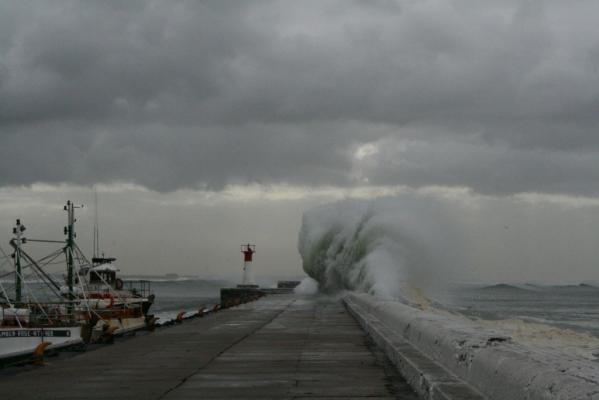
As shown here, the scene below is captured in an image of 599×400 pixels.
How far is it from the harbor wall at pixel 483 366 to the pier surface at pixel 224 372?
581 mm

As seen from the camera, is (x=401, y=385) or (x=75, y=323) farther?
(x=75, y=323)

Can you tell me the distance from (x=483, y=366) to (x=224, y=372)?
670cm

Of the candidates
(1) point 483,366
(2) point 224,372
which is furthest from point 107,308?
(1) point 483,366

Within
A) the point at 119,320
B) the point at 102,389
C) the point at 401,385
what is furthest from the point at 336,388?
the point at 119,320

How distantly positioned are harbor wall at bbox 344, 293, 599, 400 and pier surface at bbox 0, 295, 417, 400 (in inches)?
22.9

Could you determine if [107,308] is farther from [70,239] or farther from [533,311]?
[533,311]

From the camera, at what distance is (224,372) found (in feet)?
42.4

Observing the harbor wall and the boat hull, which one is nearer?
the harbor wall

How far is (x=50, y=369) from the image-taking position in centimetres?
1447

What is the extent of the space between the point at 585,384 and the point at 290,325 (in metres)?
21.3

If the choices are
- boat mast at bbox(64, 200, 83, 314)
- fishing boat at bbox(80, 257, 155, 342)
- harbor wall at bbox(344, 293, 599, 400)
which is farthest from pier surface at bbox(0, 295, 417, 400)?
boat mast at bbox(64, 200, 83, 314)

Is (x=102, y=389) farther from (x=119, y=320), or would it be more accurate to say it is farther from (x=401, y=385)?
(x=119, y=320)

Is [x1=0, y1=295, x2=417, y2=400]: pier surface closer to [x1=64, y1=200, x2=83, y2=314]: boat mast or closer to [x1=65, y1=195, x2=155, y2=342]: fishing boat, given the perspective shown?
[x1=65, y1=195, x2=155, y2=342]: fishing boat

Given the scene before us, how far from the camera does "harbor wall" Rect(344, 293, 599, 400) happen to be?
5.23 m
